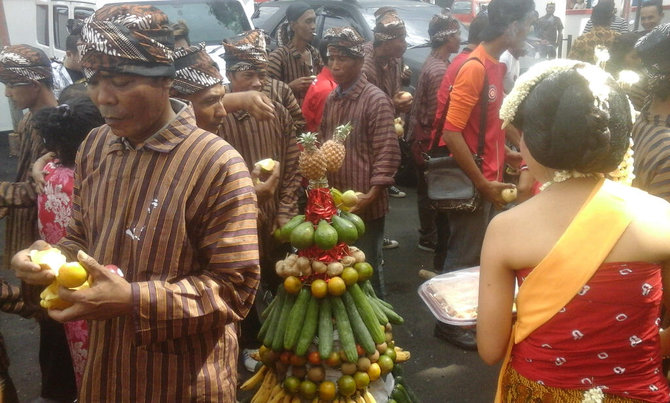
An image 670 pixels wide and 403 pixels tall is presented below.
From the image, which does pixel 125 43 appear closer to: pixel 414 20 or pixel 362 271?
pixel 362 271

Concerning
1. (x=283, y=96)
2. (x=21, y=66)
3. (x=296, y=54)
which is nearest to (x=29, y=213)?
(x=21, y=66)

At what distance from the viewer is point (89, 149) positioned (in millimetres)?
2076

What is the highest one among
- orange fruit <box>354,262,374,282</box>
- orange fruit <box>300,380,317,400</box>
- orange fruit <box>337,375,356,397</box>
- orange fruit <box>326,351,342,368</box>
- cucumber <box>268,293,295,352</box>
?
orange fruit <box>354,262,374,282</box>

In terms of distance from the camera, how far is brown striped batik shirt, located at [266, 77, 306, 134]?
430cm

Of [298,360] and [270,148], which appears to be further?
[270,148]

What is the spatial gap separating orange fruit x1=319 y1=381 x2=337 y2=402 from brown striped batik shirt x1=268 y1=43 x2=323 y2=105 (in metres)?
3.66

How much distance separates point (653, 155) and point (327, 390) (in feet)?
5.68

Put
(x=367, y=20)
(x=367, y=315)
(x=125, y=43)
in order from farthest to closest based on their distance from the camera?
(x=367, y=20) → (x=367, y=315) → (x=125, y=43)

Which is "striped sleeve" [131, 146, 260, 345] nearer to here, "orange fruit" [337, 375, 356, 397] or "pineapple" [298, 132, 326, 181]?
"pineapple" [298, 132, 326, 181]

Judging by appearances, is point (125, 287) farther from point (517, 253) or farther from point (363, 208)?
point (363, 208)

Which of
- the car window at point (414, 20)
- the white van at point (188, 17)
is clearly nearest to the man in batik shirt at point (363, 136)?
the white van at point (188, 17)

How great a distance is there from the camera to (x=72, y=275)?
152cm

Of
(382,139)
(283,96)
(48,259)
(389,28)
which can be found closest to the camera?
(48,259)

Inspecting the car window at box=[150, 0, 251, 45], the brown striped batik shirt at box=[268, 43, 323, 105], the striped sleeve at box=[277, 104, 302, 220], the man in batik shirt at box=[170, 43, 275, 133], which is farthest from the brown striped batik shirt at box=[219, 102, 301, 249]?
the car window at box=[150, 0, 251, 45]
